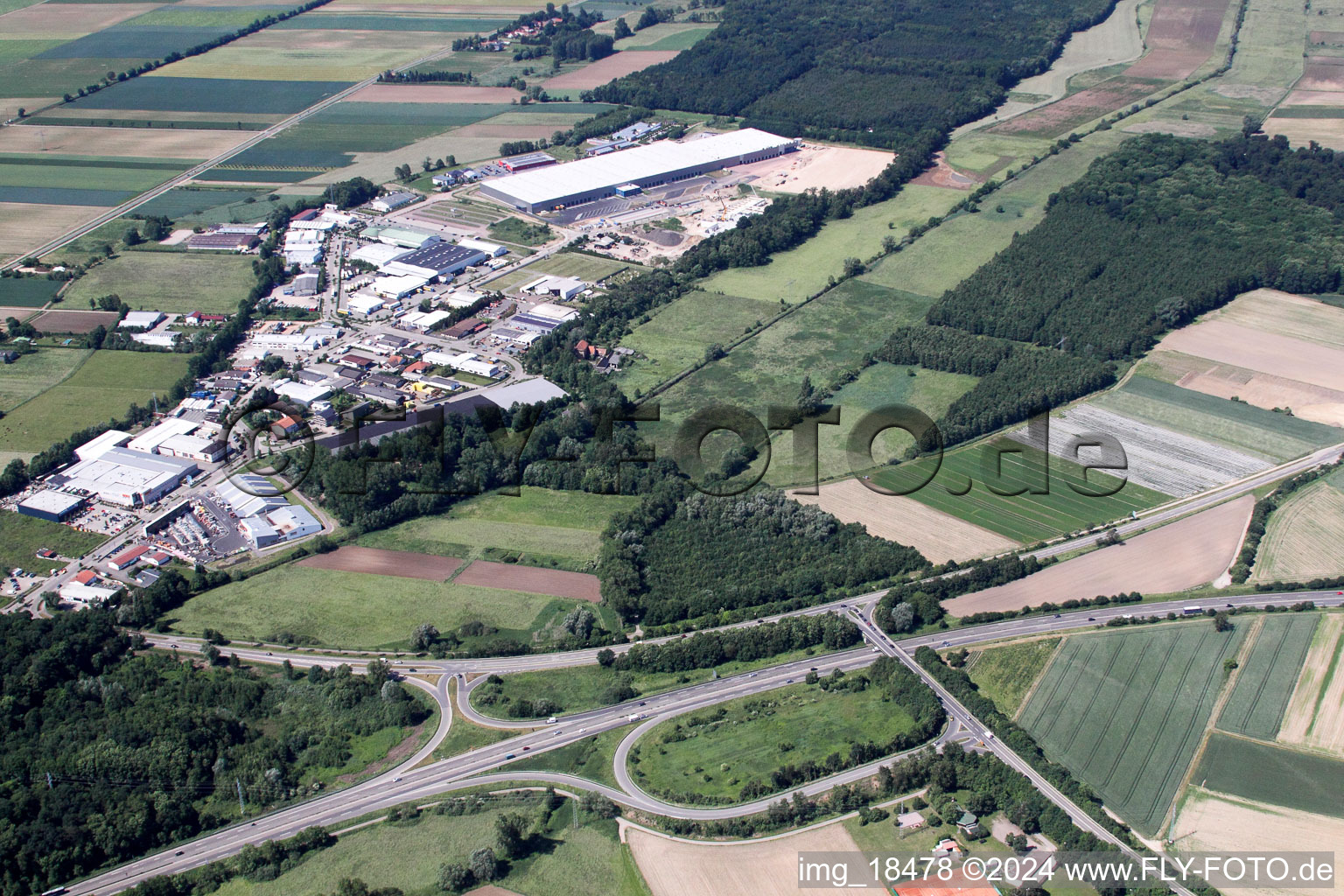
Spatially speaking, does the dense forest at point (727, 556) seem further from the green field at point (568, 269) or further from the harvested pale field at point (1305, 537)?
the green field at point (568, 269)

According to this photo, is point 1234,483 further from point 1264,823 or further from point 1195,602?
point 1264,823

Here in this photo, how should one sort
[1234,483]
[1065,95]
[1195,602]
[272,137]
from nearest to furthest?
[1195,602] → [1234,483] → [272,137] → [1065,95]

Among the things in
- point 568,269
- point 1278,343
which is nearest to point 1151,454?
point 1278,343

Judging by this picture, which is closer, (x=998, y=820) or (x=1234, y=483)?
(x=998, y=820)

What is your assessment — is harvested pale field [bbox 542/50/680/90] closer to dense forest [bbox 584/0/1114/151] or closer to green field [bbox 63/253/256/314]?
dense forest [bbox 584/0/1114/151]

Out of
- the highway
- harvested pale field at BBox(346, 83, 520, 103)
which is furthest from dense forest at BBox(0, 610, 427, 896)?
harvested pale field at BBox(346, 83, 520, 103)

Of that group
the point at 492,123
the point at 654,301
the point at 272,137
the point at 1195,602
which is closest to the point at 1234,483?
the point at 1195,602
